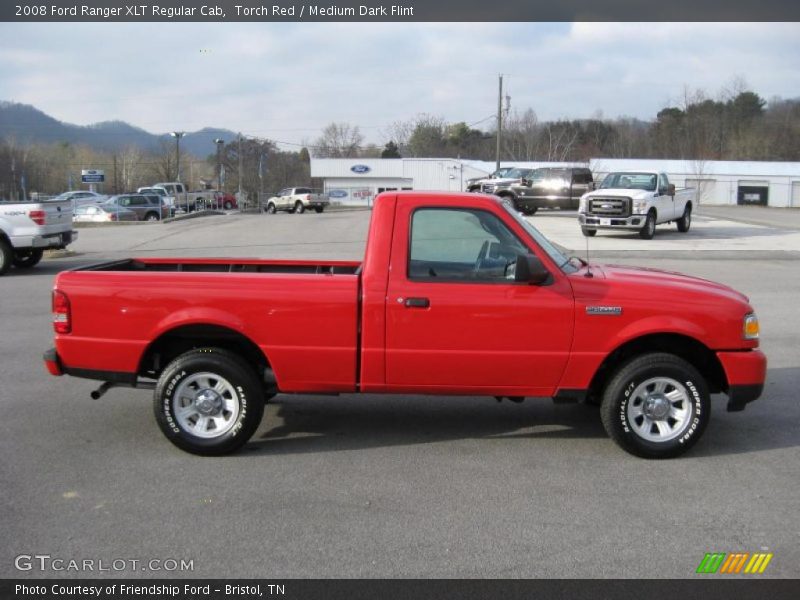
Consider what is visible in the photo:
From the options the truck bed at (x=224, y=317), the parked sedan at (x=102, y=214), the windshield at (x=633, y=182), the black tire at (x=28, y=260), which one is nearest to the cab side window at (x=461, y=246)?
the truck bed at (x=224, y=317)

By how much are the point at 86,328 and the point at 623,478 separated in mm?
3863

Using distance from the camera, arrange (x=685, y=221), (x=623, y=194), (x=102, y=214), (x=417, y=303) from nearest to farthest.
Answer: (x=417, y=303)
(x=623, y=194)
(x=685, y=221)
(x=102, y=214)

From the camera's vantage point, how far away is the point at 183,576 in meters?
3.77

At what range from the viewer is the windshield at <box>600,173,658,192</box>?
24625mm

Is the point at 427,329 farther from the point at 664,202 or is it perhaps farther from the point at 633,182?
the point at 664,202

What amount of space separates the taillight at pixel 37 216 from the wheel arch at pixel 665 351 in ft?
44.9

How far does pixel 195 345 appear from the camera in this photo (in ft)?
18.4

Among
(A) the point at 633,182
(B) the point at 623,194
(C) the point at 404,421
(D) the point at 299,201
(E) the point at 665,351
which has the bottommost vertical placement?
(C) the point at 404,421

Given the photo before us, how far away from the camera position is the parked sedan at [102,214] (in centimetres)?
3753

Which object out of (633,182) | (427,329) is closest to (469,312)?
(427,329)

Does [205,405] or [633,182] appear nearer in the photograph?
[205,405]

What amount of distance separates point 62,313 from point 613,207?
20363 mm

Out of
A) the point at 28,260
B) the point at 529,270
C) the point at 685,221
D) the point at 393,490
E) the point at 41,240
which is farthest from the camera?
the point at 685,221
